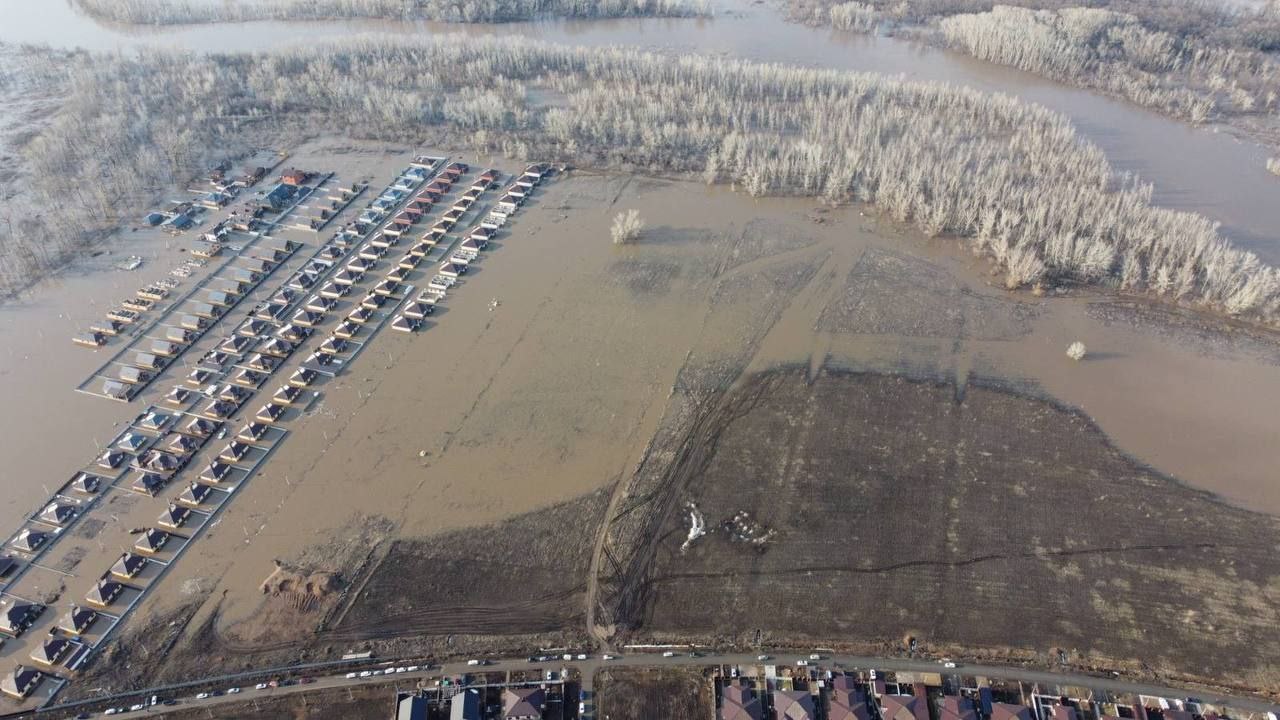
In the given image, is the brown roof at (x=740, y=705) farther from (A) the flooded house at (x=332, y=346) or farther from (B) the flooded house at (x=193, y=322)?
(B) the flooded house at (x=193, y=322)

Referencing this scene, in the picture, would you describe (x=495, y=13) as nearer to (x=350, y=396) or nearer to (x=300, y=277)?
(x=300, y=277)

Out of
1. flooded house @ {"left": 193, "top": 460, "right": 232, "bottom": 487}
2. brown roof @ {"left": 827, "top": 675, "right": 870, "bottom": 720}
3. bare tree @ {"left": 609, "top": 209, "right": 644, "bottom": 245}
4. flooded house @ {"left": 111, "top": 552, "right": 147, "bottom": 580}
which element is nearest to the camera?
brown roof @ {"left": 827, "top": 675, "right": 870, "bottom": 720}

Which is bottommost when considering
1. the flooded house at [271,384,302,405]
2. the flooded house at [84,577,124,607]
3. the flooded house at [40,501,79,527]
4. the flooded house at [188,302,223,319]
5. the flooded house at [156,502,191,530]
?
the flooded house at [84,577,124,607]

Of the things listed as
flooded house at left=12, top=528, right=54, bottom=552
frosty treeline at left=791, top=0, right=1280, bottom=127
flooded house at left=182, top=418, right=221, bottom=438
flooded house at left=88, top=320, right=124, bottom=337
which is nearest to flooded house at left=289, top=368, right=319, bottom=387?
flooded house at left=182, top=418, right=221, bottom=438

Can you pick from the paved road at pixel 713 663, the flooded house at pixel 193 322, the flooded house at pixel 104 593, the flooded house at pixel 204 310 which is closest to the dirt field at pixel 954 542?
the paved road at pixel 713 663

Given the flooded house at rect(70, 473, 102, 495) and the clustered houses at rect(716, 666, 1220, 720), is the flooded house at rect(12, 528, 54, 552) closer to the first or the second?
the flooded house at rect(70, 473, 102, 495)

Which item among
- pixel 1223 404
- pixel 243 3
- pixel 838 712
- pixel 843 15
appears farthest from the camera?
pixel 243 3

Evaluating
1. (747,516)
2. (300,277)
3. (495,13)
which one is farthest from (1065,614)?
(495,13)

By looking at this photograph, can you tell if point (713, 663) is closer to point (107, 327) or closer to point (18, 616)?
point (18, 616)
